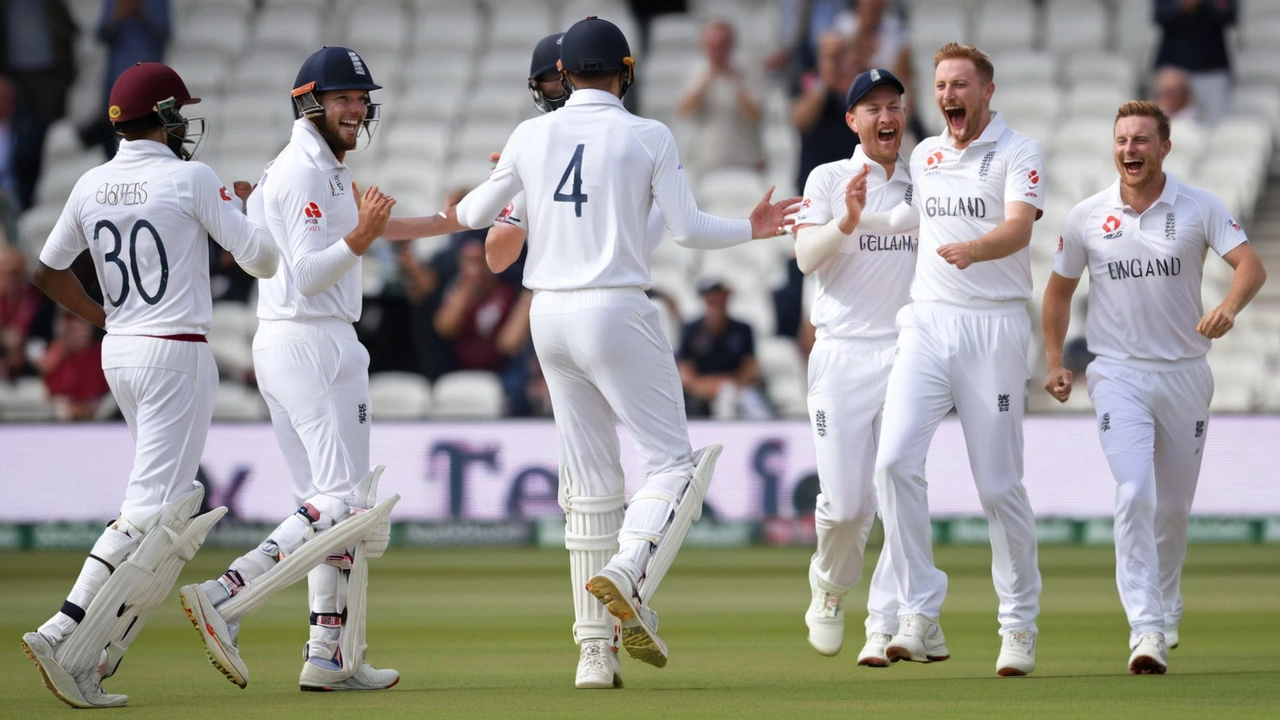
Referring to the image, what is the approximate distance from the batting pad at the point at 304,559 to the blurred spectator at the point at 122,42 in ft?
35.4

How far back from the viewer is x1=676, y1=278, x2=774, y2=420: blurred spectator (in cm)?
1297

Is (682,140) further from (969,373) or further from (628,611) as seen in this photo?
(628,611)

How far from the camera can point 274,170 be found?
5.95 metres

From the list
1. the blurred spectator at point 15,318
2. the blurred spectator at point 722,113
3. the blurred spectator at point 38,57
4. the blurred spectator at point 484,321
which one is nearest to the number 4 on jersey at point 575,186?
the blurred spectator at point 484,321

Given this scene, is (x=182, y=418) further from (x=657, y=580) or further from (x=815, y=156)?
(x=815, y=156)

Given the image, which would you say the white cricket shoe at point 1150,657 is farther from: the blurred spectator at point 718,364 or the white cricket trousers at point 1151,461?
the blurred spectator at point 718,364

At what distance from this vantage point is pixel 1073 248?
21.8ft

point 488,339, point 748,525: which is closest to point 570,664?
point 748,525

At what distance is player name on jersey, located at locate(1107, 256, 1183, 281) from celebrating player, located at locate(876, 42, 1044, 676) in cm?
45

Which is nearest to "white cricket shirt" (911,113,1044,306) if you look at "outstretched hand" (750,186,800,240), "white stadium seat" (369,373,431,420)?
"outstretched hand" (750,186,800,240)

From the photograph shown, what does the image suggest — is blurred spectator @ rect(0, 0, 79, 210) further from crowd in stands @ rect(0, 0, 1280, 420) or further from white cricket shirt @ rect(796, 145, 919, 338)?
white cricket shirt @ rect(796, 145, 919, 338)

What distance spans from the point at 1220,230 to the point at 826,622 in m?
2.01

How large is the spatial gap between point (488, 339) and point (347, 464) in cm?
751

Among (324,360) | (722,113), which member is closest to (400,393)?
(722,113)
